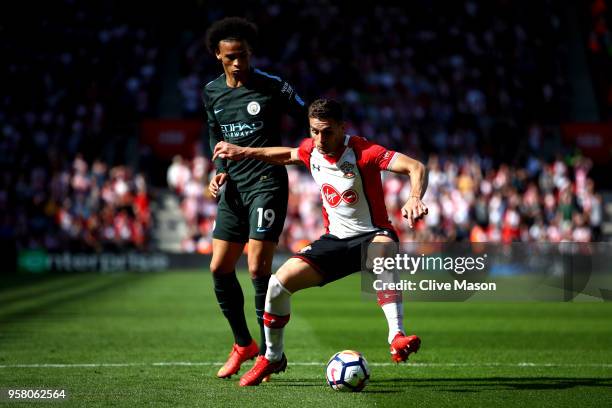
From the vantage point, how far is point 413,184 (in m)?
7.44

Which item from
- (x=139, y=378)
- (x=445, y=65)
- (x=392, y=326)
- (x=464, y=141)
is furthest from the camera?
(x=445, y=65)

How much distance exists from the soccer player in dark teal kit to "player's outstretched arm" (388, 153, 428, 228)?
→ 4.23ft

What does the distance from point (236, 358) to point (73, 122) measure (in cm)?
2204

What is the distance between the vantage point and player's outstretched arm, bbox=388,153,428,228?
23.5ft

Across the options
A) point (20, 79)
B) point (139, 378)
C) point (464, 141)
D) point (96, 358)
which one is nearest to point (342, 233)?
point (139, 378)

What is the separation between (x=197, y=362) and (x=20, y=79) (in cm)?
2290

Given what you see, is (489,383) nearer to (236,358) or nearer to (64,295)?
(236,358)

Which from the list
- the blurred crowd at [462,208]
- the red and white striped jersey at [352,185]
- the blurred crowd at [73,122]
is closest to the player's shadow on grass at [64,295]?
the blurred crowd at [73,122]

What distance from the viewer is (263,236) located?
27.4 ft

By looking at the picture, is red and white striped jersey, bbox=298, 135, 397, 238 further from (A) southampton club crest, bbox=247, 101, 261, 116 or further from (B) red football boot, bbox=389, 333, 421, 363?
Answer: (B) red football boot, bbox=389, 333, 421, 363

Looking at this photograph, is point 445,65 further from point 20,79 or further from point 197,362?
point 197,362

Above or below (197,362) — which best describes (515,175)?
above

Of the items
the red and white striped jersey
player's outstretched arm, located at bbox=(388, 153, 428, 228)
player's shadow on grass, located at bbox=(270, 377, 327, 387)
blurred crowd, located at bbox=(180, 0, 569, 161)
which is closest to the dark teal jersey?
the red and white striped jersey

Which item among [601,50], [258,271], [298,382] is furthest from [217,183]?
[601,50]
